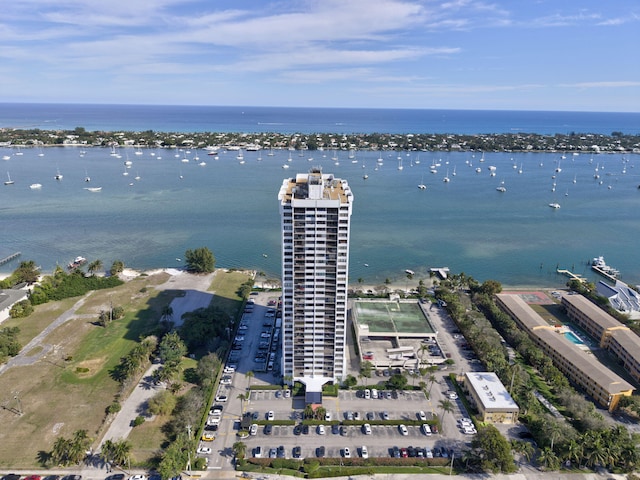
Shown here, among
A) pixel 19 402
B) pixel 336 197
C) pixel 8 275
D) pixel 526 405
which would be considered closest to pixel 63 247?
pixel 8 275

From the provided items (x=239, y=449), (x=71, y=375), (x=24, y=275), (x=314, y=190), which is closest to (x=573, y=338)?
(x=314, y=190)

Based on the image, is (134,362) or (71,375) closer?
(134,362)

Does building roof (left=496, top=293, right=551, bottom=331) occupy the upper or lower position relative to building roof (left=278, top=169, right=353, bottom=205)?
lower

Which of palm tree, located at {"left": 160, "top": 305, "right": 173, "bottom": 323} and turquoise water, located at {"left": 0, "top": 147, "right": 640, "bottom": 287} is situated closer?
palm tree, located at {"left": 160, "top": 305, "right": 173, "bottom": 323}

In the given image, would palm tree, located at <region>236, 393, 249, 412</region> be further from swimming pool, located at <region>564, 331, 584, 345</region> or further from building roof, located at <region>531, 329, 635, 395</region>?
swimming pool, located at <region>564, 331, 584, 345</region>

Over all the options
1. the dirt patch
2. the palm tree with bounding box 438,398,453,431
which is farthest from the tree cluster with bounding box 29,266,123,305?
the palm tree with bounding box 438,398,453,431

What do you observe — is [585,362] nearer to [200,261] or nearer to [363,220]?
[200,261]
